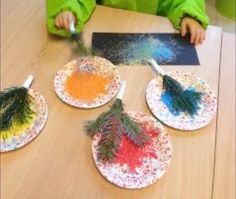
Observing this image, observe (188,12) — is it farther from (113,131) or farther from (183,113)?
(113,131)

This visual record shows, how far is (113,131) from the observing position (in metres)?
0.63

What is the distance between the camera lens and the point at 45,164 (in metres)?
0.64

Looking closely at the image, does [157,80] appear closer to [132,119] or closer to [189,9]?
[132,119]

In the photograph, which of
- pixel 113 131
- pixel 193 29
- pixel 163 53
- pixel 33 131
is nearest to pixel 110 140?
pixel 113 131

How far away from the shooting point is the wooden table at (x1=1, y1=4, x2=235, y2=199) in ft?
1.99

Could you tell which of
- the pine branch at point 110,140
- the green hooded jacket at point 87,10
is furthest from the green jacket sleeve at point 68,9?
the pine branch at point 110,140

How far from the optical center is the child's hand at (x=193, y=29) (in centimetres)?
86

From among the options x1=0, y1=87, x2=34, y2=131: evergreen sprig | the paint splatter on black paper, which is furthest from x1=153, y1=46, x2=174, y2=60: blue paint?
x1=0, y1=87, x2=34, y2=131: evergreen sprig

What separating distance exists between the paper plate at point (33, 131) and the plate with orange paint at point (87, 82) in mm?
46

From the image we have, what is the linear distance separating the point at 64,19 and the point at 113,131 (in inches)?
15.4

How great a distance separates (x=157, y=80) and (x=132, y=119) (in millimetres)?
135

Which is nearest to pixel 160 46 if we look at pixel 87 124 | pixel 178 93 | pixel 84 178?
pixel 178 93

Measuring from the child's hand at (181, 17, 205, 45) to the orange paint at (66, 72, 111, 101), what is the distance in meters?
0.26

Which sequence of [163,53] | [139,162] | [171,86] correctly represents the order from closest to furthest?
[139,162] → [171,86] → [163,53]
